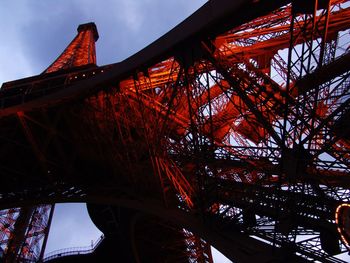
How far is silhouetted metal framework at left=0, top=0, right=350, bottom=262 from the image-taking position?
348 inches

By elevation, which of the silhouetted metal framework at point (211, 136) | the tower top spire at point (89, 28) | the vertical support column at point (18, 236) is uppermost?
the tower top spire at point (89, 28)

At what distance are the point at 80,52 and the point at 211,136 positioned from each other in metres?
35.6

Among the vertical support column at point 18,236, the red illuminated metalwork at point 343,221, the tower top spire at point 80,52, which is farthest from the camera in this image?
the tower top spire at point 80,52

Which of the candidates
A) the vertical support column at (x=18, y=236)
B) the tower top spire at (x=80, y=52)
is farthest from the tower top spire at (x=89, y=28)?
the vertical support column at (x=18, y=236)

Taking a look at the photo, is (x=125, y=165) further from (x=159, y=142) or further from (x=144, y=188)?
(x=159, y=142)

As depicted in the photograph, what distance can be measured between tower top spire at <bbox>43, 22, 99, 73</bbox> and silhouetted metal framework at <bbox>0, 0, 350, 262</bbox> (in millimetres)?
16009

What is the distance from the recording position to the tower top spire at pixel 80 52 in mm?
37906

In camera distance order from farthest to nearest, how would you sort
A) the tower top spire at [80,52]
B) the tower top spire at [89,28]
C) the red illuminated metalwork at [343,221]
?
the tower top spire at [89,28] < the tower top spire at [80,52] < the red illuminated metalwork at [343,221]

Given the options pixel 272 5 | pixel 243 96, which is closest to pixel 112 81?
pixel 243 96

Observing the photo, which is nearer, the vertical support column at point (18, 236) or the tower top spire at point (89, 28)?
the vertical support column at point (18, 236)

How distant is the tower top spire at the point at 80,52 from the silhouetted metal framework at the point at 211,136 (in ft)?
52.5

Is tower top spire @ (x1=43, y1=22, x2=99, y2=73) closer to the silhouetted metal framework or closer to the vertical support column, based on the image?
the vertical support column

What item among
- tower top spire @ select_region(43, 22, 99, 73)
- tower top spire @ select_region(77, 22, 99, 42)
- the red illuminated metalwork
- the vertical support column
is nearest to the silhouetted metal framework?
the red illuminated metalwork

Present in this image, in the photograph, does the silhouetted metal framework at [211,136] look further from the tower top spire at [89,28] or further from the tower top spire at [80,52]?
the tower top spire at [89,28]
